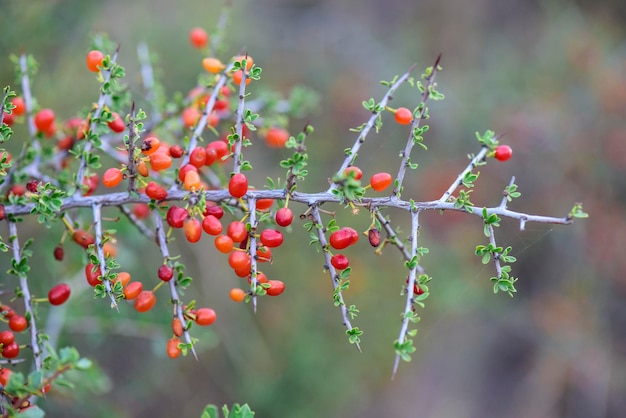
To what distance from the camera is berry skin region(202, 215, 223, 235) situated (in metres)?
1.74

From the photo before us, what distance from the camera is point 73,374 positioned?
106 inches

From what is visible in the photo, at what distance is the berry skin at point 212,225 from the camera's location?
1.74 m

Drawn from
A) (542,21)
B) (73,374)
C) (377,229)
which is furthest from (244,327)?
(542,21)

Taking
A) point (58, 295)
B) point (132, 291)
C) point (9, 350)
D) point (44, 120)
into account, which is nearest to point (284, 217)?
point (132, 291)

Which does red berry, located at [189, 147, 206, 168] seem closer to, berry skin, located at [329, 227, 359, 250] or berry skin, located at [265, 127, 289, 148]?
berry skin, located at [329, 227, 359, 250]

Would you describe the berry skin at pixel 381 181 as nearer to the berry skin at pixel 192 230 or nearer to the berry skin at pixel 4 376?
the berry skin at pixel 192 230

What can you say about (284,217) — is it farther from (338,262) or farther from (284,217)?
(338,262)

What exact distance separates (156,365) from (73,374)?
1882 millimetres

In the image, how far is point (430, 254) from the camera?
20.4 ft

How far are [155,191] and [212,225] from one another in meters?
0.23

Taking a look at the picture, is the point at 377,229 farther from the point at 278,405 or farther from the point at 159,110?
the point at 278,405

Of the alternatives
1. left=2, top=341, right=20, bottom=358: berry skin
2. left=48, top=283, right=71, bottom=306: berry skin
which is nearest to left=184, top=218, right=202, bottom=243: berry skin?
left=48, top=283, right=71, bottom=306: berry skin

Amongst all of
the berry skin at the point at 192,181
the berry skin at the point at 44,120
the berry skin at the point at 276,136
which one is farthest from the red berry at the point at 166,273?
A: the berry skin at the point at 276,136

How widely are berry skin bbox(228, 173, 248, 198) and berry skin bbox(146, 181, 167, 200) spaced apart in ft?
0.85
